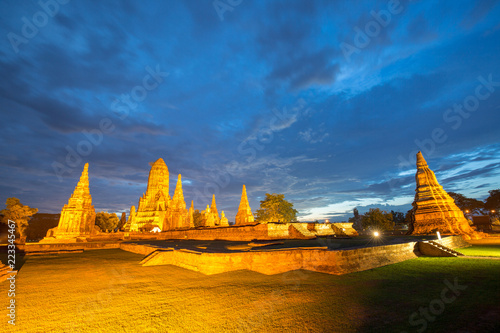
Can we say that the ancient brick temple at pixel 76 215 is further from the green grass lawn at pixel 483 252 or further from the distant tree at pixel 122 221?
the green grass lawn at pixel 483 252

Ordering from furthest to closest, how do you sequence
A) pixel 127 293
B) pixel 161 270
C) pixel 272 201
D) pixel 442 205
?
pixel 272 201, pixel 442 205, pixel 161 270, pixel 127 293

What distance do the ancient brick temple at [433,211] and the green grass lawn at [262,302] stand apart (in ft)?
51.0

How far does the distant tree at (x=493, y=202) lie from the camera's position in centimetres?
4775

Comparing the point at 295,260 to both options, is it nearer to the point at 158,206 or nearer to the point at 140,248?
the point at 140,248

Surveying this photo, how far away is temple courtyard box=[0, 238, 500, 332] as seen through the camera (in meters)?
3.85

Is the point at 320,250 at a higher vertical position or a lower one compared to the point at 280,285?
higher

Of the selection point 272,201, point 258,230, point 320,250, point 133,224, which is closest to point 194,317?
point 320,250

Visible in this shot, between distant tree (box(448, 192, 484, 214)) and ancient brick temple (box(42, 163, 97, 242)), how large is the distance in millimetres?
75627

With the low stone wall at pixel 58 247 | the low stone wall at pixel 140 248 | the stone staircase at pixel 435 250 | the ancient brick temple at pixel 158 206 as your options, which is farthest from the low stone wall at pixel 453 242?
the ancient brick temple at pixel 158 206

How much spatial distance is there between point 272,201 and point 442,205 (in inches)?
957

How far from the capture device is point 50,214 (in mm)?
51969

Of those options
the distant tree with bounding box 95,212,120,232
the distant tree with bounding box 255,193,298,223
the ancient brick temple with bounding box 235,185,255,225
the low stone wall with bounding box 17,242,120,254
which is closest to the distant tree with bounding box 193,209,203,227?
the distant tree with bounding box 95,212,120,232

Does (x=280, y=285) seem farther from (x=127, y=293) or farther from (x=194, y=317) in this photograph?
(x=127, y=293)

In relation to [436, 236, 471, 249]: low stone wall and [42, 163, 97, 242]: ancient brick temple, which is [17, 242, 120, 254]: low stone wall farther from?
[436, 236, 471, 249]: low stone wall
